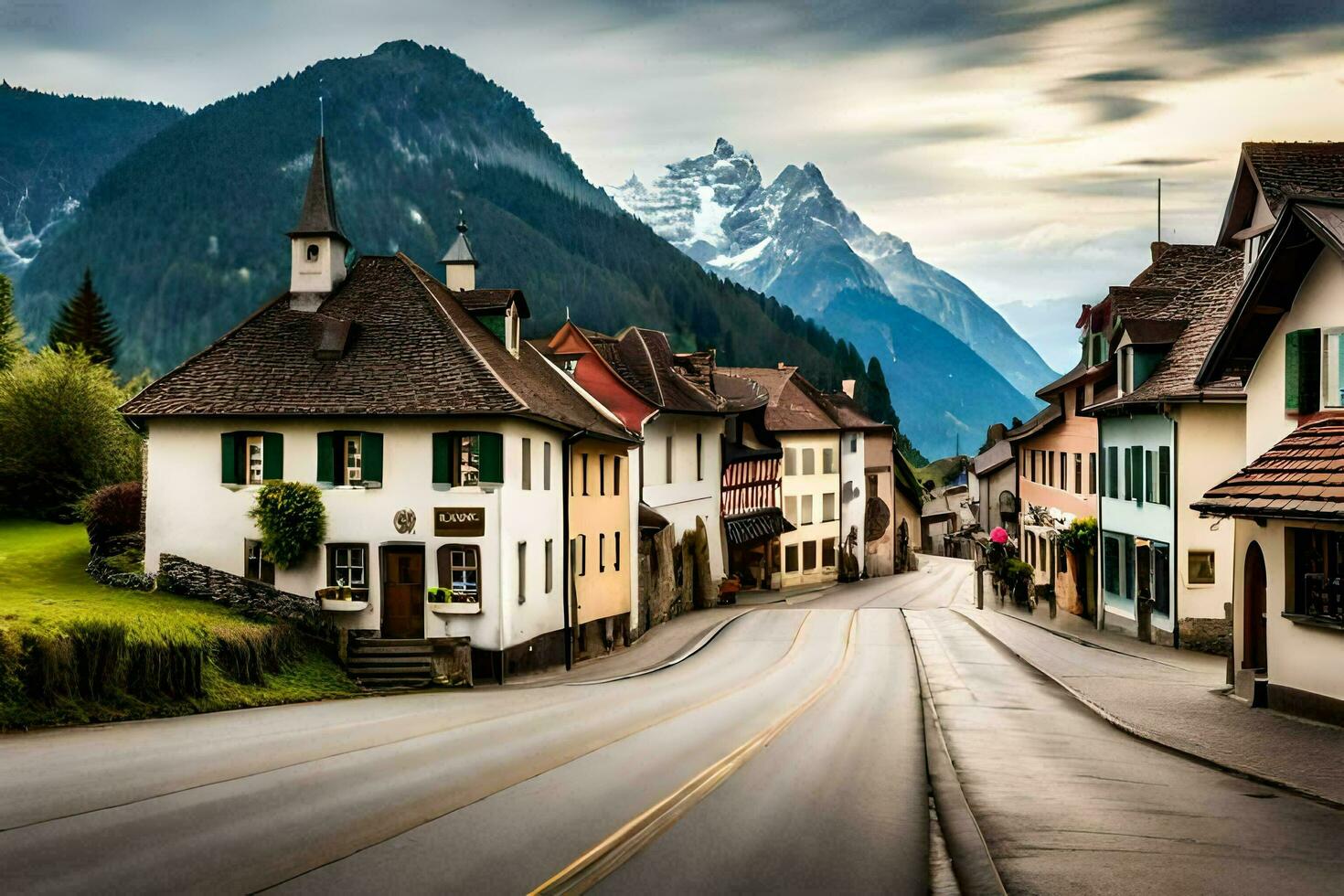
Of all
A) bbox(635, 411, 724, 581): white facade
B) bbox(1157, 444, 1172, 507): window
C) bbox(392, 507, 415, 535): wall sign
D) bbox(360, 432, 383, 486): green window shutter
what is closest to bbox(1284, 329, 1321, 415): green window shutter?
bbox(1157, 444, 1172, 507): window

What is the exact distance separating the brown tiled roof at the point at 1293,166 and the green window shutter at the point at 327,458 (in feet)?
72.0

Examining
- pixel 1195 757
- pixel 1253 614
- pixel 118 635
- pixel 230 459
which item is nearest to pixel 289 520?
pixel 230 459

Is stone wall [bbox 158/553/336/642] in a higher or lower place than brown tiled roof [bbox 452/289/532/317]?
lower

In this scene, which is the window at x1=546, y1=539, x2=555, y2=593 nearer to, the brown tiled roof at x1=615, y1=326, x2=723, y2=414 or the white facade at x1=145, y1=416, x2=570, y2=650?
the white facade at x1=145, y1=416, x2=570, y2=650

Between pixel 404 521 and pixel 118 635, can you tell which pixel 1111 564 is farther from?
pixel 118 635

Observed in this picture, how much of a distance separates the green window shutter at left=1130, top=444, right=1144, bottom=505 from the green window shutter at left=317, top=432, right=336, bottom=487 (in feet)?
77.1

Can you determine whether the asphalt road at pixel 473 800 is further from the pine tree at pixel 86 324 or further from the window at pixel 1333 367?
the pine tree at pixel 86 324

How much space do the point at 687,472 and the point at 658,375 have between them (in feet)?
14.3

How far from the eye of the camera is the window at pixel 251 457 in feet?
110

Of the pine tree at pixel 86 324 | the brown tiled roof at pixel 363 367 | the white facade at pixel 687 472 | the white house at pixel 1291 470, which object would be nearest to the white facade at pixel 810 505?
the white facade at pixel 687 472

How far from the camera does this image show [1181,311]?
40.8m

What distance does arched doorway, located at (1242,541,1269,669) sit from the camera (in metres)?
22.9

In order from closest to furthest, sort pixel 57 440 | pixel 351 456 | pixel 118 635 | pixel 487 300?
pixel 118 635 < pixel 351 456 < pixel 487 300 < pixel 57 440

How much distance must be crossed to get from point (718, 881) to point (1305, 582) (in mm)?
13021
